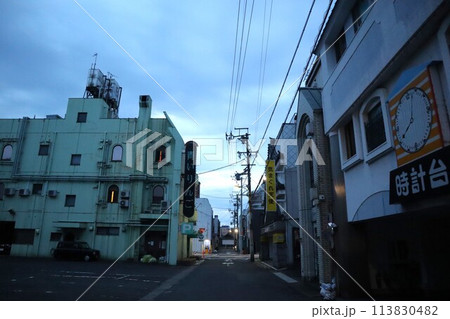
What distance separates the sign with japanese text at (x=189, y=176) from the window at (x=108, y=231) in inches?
241

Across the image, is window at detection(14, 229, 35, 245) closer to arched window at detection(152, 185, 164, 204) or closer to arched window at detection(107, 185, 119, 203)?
arched window at detection(107, 185, 119, 203)

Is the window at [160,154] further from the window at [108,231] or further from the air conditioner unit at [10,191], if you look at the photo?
the air conditioner unit at [10,191]

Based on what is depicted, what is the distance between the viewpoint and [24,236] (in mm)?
27078

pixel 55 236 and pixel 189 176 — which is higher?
pixel 189 176

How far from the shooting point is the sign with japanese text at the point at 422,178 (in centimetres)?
556

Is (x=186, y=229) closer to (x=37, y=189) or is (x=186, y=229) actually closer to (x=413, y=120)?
(x=37, y=189)

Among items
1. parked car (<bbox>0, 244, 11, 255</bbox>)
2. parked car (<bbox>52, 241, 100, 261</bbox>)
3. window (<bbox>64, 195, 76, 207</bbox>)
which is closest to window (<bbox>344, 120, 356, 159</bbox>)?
parked car (<bbox>52, 241, 100, 261</bbox>)

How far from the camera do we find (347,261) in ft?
32.7

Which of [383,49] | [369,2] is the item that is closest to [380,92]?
[383,49]

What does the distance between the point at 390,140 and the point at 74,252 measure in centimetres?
2485

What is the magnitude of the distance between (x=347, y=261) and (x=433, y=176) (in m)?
5.10

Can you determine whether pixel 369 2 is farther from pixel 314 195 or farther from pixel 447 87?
pixel 314 195

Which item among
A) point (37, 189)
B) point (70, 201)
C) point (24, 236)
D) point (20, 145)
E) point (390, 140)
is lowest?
point (24, 236)

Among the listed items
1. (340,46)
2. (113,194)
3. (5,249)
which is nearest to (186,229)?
(113,194)
